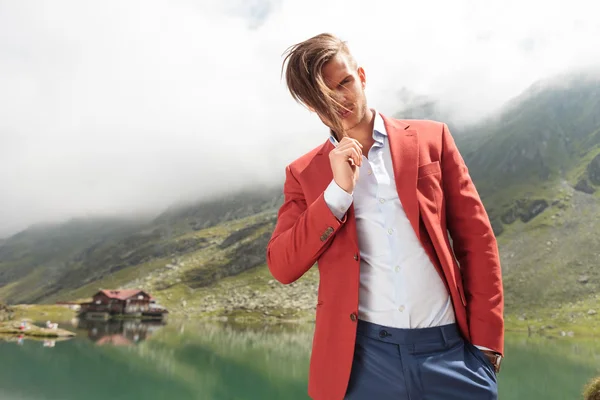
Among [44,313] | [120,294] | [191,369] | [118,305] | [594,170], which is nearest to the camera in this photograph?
[191,369]

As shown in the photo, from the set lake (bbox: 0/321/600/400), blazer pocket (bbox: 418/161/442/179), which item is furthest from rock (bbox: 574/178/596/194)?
blazer pocket (bbox: 418/161/442/179)

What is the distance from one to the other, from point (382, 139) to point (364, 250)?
80 centimetres

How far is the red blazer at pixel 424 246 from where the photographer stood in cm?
272

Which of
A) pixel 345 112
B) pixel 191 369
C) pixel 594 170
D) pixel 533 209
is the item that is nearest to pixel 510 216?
pixel 533 209

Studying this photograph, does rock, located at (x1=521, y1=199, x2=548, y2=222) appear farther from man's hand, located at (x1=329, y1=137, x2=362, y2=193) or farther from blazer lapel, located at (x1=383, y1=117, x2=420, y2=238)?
man's hand, located at (x1=329, y1=137, x2=362, y2=193)

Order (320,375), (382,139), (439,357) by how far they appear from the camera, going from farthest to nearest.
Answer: (382,139) < (320,375) < (439,357)

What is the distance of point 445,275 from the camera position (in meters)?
2.77

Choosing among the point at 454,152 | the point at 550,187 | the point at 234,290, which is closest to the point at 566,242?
the point at 550,187

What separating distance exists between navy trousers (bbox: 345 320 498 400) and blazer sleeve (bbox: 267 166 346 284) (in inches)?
23.1

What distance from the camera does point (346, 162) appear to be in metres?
2.63

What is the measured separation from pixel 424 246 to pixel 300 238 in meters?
0.77

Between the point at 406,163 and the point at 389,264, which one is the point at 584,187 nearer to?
the point at 406,163

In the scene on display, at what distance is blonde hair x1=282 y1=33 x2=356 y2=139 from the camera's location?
9.25 ft

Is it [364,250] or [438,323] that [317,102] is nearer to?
[364,250]
